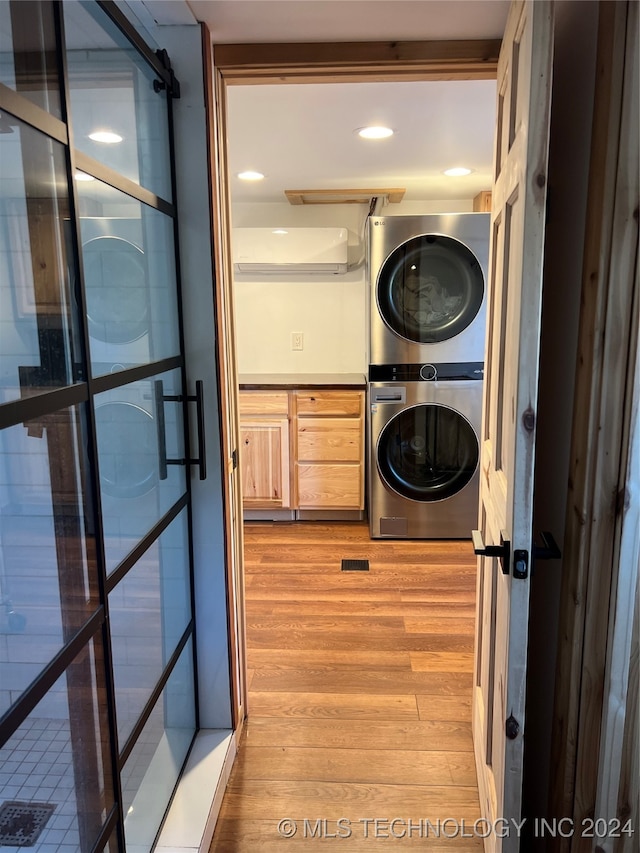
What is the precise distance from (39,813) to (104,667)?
273mm

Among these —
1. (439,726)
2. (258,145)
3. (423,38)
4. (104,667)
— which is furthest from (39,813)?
(258,145)

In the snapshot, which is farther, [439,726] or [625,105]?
[439,726]

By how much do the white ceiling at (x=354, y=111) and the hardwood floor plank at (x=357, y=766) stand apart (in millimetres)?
2121

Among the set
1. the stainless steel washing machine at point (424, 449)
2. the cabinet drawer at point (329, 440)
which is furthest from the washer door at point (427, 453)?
the cabinet drawer at point (329, 440)

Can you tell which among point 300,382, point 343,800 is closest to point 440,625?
point 343,800

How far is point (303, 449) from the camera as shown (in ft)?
12.4

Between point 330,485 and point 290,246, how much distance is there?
160 centimetres

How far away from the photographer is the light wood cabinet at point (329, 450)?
371 cm

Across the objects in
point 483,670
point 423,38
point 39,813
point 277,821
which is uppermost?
point 423,38

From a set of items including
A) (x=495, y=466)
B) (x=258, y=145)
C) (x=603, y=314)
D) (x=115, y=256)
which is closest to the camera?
(x=603, y=314)

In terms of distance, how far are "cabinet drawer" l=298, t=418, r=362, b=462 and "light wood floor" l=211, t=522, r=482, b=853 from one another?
2.11 feet

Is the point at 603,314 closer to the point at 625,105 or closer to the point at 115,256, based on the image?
the point at 625,105

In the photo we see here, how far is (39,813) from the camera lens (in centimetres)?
95

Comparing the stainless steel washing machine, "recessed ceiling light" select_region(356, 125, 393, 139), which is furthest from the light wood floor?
"recessed ceiling light" select_region(356, 125, 393, 139)
